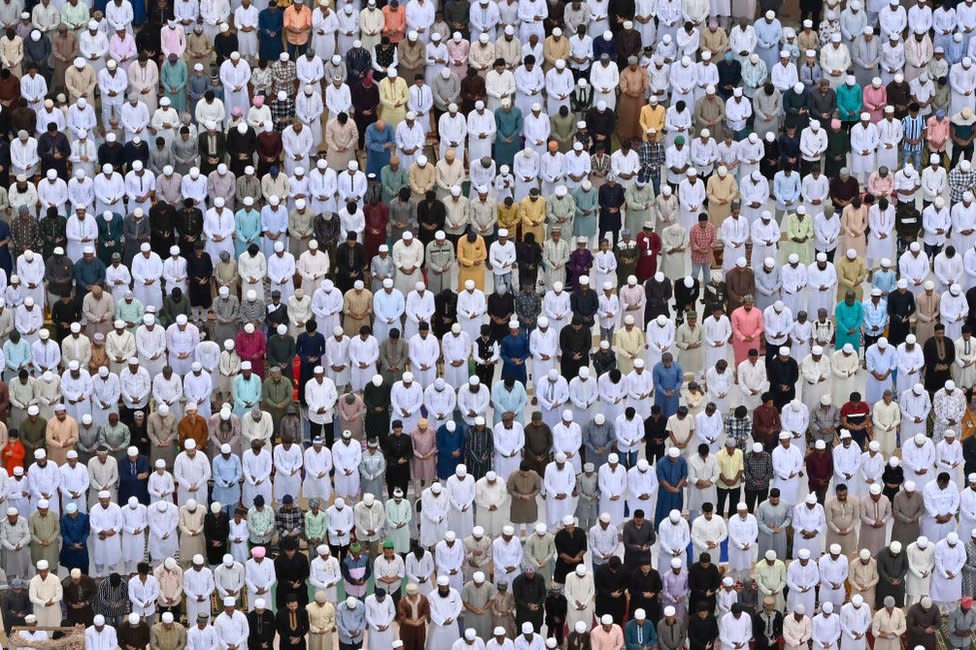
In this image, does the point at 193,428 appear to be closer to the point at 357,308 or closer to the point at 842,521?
the point at 357,308

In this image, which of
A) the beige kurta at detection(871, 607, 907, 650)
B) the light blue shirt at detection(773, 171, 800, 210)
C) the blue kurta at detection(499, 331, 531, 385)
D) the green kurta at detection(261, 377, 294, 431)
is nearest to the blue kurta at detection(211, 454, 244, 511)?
the green kurta at detection(261, 377, 294, 431)

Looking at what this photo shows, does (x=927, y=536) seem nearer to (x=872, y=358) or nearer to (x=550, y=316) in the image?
(x=872, y=358)

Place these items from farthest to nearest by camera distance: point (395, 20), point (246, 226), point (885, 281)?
point (395, 20) < point (246, 226) < point (885, 281)

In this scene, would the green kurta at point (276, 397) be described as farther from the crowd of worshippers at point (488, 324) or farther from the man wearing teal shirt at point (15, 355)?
the man wearing teal shirt at point (15, 355)

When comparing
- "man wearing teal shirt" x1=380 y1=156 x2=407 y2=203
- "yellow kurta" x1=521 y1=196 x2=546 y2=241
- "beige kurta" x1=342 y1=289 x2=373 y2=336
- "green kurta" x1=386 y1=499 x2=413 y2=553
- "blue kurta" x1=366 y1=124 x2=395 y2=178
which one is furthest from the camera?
"blue kurta" x1=366 y1=124 x2=395 y2=178

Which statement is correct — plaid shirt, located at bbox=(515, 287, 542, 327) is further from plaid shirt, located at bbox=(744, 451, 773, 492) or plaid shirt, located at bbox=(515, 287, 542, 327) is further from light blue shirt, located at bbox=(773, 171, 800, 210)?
light blue shirt, located at bbox=(773, 171, 800, 210)

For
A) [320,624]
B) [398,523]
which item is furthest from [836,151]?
[320,624]
